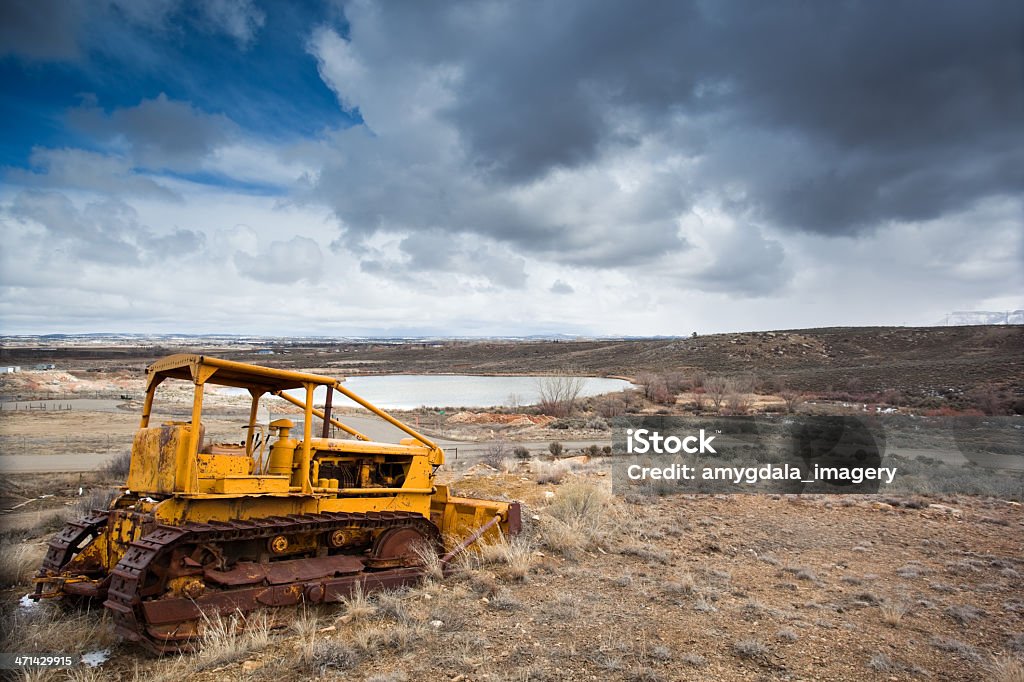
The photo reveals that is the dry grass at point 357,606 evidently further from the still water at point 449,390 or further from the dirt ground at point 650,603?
the still water at point 449,390

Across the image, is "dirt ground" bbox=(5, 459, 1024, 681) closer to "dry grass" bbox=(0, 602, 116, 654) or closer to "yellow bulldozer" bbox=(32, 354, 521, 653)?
"dry grass" bbox=(0, 602, 116, 654)

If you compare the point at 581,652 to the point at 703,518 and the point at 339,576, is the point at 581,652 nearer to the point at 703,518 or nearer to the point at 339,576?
the point at 339,576

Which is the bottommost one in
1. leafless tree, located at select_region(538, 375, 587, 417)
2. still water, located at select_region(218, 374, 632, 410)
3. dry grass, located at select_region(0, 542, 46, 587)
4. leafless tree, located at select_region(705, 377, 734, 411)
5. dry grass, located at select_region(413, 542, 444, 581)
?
still water, located at select_region(218, 374, 632, 410)

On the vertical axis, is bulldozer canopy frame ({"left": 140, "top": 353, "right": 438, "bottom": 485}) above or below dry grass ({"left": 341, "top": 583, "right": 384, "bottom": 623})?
above

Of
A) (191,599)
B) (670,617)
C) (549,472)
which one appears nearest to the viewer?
(191,599)

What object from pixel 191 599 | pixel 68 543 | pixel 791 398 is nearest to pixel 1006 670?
pixel 191 599

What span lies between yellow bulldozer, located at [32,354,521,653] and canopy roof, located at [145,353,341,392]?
19 mm

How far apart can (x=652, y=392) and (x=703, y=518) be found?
3942 cm

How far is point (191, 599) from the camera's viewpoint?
5664 millimetres

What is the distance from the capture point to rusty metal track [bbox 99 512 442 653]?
17.6 feet

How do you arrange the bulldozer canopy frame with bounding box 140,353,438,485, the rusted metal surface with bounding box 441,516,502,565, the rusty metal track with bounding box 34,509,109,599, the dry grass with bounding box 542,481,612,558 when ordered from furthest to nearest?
the dry grass with bounding box 542,481,612,558 < the rusted metal surface with bounding box 441,516,502,565 < the rusty metal track with bounding box 34,509,109,599 < the bulldozer canopy frame with bounding box 140,353,438,485

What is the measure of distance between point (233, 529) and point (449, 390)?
61.4 metres

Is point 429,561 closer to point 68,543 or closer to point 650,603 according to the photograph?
point 650,603

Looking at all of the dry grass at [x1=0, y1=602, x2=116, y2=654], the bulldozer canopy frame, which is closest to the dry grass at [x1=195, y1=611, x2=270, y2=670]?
the dry grass at [x1=0, y1=602, x2=116, y2=654]
